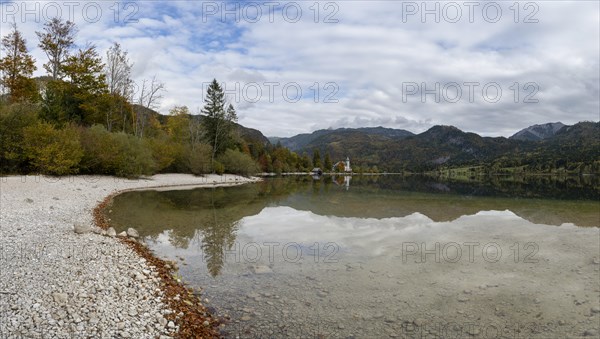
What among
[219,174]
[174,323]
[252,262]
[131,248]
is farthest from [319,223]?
Answer: [219,174]

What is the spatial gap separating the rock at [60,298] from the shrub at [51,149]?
1113 inches

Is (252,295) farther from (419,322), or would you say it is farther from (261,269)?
(419,322)

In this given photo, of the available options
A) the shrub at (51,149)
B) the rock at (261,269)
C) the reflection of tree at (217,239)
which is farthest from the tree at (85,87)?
the rock at (261,269)

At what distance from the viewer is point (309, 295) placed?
29.2ft

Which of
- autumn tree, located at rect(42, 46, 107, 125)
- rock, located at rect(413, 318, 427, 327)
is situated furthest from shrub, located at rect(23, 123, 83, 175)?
rock, located at rect(413, 318, 427, 327)

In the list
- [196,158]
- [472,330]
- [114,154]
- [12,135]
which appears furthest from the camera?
[196,158]

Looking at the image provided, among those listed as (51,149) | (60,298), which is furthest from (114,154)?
(60,298)

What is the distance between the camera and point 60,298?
6590 millimetres

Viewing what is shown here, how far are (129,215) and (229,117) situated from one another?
51.9m

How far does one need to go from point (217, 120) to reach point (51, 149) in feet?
129

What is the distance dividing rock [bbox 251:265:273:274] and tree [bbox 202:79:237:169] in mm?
57722

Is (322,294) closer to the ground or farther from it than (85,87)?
closer to the ground

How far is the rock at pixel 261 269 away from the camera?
10611 millimetres

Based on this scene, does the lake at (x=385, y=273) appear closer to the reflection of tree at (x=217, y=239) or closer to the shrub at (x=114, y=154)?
the reflection of tree at (x=217, y=239)
